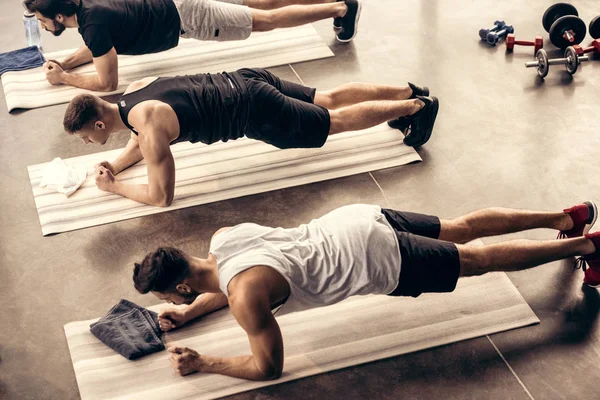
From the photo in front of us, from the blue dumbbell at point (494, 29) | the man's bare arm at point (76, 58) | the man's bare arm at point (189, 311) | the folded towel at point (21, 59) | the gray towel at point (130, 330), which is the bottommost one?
the gray towel at point (130, 330)

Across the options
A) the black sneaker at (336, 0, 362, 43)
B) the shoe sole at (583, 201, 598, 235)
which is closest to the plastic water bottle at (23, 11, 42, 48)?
the black sneaker at (336, 0, 362, 43)

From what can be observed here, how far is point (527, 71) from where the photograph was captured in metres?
5.29

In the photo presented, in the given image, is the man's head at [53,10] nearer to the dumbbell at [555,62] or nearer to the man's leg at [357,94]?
the man's leg at [357,94]

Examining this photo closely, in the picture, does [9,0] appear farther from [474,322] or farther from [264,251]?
[474,322]

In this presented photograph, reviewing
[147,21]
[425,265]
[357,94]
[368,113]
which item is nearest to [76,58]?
[147,21]

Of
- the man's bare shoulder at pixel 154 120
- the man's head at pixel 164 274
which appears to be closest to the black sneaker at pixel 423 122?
the man's bare shoulder at pixel 154 120

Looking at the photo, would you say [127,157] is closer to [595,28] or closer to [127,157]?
[127,157]

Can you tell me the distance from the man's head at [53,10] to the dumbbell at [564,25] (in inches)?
121

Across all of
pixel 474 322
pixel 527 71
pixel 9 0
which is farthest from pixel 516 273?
pixel 9 0

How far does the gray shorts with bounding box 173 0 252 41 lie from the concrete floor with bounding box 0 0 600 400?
1.46 feet

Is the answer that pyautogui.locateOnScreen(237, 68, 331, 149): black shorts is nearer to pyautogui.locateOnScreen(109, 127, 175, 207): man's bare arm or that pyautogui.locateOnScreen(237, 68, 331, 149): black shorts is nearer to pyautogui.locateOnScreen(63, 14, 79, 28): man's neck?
pyautogui.locateOnScreen(109, 127, 175, 207): man's bare arm

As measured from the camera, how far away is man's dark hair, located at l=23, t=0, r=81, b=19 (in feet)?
15.6

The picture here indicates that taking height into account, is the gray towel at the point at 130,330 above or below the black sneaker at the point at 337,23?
below

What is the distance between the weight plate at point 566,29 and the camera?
5301 mm
